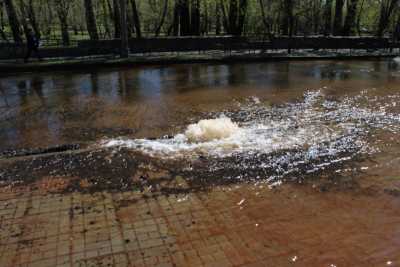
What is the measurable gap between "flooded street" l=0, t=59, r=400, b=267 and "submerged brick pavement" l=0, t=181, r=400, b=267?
20 mm

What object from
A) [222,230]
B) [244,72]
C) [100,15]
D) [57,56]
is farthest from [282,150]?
[100,15]

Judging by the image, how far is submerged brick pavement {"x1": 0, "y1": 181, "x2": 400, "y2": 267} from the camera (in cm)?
444

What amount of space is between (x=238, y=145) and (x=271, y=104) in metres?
3.92

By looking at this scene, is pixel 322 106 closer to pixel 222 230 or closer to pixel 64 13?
pixel 222 230

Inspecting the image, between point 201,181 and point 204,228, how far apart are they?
1.36 meters

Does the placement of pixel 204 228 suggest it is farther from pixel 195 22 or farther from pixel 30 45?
pixel 195 22

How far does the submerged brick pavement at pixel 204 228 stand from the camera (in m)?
4.44

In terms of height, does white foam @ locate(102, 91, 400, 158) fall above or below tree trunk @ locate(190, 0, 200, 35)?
below

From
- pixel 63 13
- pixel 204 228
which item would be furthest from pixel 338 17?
pixel 204 228

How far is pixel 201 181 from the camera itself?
630 cm

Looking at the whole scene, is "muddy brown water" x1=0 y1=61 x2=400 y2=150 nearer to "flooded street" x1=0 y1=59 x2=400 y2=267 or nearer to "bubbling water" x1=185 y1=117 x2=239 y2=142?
"flooded street" x1=0 y1=59 x2=400 y2=267

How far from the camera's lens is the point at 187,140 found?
8172 mm

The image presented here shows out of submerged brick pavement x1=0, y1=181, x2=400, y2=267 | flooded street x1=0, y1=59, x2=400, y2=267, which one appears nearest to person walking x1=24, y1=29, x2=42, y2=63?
flooded street x1=0, y1=59, x2=400, y2=267

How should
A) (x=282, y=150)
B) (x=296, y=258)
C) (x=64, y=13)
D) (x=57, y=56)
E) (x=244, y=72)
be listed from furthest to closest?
(x=64, y=13)
(x=57, y=56)
(x=244, y=72)
(x=282, y=150)
(x=296, y=258)
